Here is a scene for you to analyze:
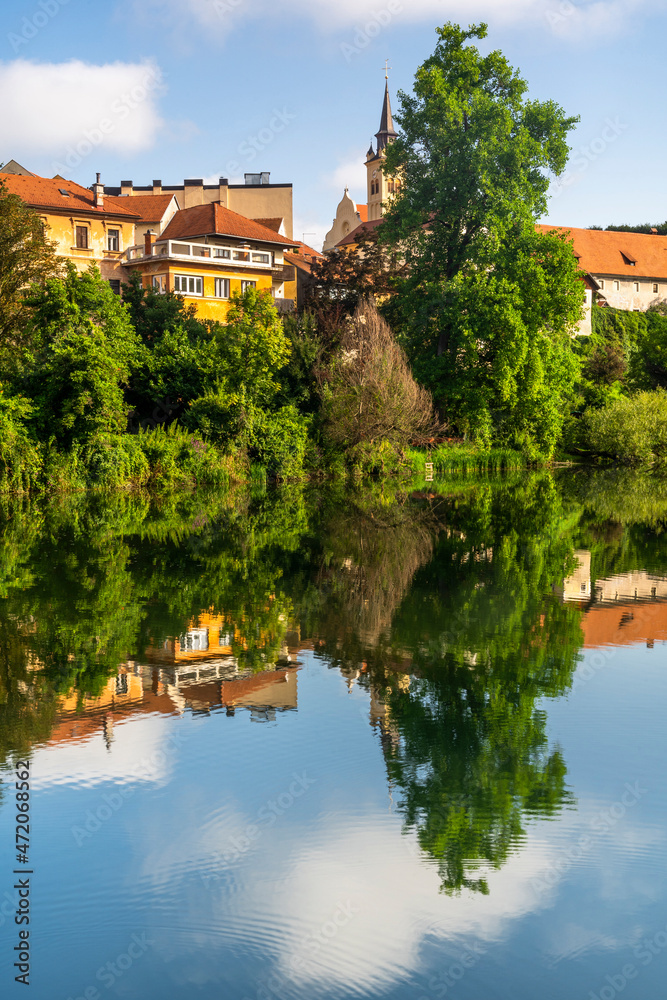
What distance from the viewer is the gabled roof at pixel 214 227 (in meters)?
59.1

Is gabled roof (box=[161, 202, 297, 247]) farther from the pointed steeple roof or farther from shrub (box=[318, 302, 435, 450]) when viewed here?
the pointed steeple roof

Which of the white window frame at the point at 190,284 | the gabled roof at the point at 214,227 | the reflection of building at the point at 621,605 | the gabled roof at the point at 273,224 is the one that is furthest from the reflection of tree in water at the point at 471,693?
the gabled roof at the point at 273,224

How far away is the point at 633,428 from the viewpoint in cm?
5212

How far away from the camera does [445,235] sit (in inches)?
1870

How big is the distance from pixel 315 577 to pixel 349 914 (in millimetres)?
11240

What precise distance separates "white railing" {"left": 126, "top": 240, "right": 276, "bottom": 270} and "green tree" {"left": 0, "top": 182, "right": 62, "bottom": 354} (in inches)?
516

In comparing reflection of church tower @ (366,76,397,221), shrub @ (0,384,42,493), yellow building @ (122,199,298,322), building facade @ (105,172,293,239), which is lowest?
shrub @ (0,384,42,493)

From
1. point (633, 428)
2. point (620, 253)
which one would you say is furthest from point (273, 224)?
point (620, 253)

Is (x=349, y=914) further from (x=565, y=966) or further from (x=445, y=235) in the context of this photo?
(x=445, y=235)

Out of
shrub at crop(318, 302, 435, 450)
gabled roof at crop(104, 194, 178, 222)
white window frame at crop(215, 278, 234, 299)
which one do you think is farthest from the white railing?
shrub at crop(318, 302, 435, 450)

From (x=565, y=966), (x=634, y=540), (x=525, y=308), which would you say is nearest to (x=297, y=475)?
(x=525, y=308)

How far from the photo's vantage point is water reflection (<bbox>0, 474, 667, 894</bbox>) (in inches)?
299

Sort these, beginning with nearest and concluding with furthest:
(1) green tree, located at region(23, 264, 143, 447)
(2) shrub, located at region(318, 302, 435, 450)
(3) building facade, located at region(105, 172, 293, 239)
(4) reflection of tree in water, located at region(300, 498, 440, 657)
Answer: (4) reflection of tree in water, located at region(300, 498, 440, 657)
(1) green tree, located at region(23, 264, 143, 447)
(2) shrub, located at region(318, 302, 435, 450)
(3) building facade, located at region(105, 172, 293, 239)

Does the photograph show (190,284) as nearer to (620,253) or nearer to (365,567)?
(365,567)
